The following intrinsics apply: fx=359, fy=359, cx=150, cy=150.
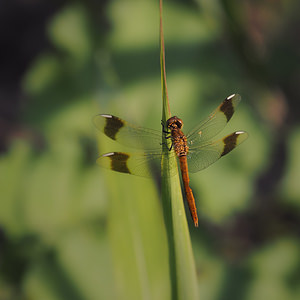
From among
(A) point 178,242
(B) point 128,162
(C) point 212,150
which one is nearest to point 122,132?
(B) point 128,162

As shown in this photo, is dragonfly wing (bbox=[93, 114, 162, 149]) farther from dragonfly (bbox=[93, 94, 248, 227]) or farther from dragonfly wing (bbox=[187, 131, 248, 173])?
dragonfly wing (bbox=[187, 131, 248, 173])

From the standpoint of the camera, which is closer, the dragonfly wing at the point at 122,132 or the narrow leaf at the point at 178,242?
the narrow leaf at the point at 178,242

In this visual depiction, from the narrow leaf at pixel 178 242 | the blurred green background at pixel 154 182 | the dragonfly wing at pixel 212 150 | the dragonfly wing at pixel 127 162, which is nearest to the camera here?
the narrow leaf at pixel 178 242

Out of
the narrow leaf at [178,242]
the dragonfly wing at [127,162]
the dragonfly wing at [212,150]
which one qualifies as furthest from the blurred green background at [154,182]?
the narrow leaf at [178,242]

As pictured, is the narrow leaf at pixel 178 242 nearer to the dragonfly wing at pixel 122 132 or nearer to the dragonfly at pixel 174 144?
the dragonfly at pixel 174 144

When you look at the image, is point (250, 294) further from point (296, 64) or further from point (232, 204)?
point (296, 64)

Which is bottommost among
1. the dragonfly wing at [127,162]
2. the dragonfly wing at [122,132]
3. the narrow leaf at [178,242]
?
the narrow leaf at [178,242]

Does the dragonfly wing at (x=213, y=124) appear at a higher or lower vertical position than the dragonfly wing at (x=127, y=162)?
higher

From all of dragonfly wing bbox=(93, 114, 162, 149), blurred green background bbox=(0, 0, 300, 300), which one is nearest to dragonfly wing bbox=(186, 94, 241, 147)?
dragonfly wing bbox=(93, 114, 162, 149)

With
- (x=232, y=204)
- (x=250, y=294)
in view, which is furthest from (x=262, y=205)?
(x=250, y=294)
